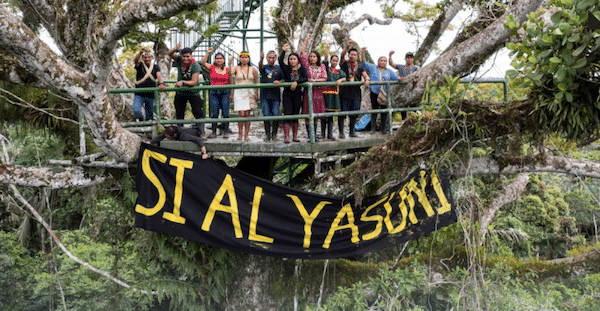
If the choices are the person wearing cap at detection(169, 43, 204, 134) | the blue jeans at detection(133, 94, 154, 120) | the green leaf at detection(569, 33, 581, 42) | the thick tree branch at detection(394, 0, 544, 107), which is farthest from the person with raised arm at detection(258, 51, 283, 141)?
the green leaf at detection(569, 33, 581, 42)

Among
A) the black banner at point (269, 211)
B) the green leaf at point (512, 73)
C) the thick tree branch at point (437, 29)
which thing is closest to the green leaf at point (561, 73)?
the green leaf at point (512, 73)

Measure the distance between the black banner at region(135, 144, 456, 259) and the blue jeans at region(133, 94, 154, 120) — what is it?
4.46 ft

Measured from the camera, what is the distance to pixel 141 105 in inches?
305

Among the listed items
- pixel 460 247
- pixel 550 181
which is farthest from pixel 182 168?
pixel 550 181

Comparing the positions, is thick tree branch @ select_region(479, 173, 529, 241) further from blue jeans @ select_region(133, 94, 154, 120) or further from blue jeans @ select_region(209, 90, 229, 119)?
blue jeans @ select_region(133, 94, 154, 120)

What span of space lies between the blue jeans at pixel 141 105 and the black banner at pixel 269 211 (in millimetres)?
1359

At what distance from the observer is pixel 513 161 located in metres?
7.40

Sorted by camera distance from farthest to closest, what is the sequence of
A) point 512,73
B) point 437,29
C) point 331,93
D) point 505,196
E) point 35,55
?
point 437,29
point 505,196
point 331,93
point 35,55
point 512,73

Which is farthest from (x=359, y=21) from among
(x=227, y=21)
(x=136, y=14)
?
(x=136, y=14)

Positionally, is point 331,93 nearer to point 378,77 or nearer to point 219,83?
point 378,77

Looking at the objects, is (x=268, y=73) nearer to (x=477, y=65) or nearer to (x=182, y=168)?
(x=182, y=168)

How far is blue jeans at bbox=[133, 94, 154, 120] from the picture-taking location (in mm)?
7734

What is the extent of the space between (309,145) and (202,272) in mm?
2637

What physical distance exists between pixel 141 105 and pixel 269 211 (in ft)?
8.40
